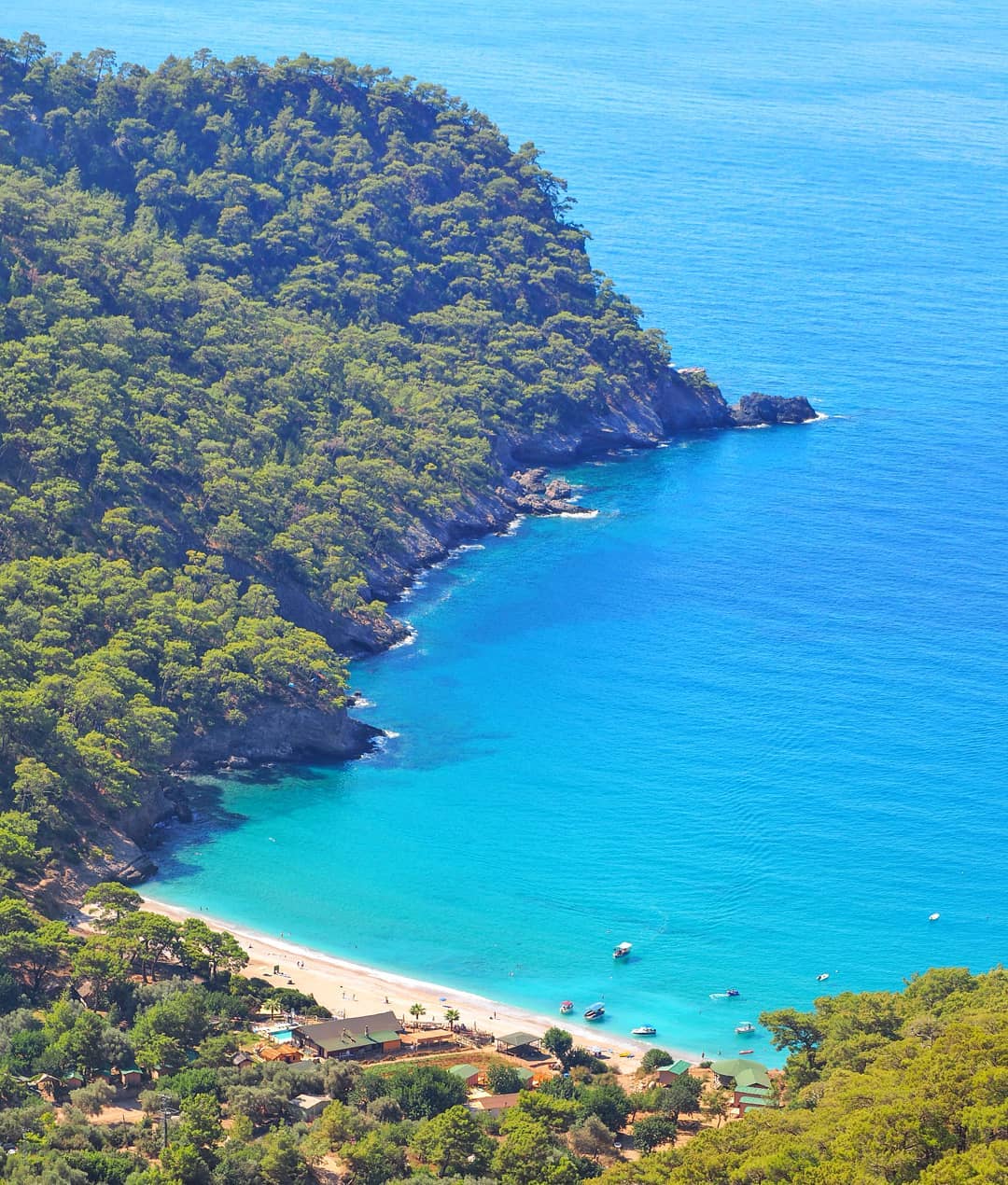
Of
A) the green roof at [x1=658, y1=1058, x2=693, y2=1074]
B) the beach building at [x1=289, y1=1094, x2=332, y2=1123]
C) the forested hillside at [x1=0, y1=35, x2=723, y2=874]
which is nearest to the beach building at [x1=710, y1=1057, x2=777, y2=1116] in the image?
the green roof at [x1=658, y1=1058, x2=693, y2=1074]

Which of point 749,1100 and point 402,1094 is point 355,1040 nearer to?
point 402,1094

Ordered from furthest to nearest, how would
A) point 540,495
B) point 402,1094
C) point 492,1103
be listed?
point 540,495 → point 492,1103 → point 402,1094

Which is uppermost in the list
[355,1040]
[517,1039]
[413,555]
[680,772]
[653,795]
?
[413,555]

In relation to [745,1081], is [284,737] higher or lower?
higher

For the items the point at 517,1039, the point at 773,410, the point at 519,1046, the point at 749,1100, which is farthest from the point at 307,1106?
the point at 773,410

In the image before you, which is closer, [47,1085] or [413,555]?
[47,1085]

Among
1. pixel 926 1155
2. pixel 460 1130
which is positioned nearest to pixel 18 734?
pixel 460 1130

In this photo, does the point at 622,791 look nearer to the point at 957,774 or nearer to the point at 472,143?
the point at 957,774
